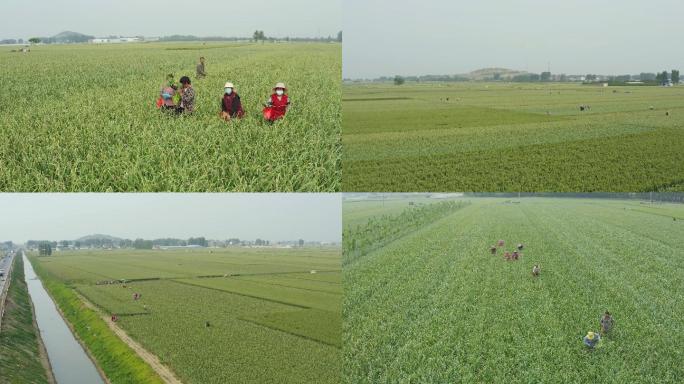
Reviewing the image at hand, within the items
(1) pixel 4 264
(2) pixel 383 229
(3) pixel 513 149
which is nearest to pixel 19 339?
(1) pixel 4 264

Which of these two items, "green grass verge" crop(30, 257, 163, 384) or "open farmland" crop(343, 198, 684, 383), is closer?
"green grass verge" crop(30, 257, 163, 384)

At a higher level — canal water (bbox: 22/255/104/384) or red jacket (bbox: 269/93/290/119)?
red jacket (bbox: 269/93/290/119)

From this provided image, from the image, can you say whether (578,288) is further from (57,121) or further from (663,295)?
(57,121)

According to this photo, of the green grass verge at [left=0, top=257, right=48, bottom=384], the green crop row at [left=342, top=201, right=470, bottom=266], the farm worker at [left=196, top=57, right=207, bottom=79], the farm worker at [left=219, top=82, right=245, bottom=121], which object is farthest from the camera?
the green crop row at [left=342, top=201, right=470, bottom=266]

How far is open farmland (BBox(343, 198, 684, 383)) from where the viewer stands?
9.97 meters

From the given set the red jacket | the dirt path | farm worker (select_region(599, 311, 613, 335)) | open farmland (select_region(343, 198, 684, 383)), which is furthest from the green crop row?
farm worker (select_region(599, 311, 613, 335))

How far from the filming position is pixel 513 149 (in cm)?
1695

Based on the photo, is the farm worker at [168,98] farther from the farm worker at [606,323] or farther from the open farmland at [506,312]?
the farm worker at [606,323]

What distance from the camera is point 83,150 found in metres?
6.03

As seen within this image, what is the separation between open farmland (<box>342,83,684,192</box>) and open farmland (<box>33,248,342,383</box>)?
248 centimetres

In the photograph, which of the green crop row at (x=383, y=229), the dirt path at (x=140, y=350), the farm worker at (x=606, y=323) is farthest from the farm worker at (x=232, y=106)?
the farm worker at (x=606, y=323)

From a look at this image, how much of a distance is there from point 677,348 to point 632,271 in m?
6.52

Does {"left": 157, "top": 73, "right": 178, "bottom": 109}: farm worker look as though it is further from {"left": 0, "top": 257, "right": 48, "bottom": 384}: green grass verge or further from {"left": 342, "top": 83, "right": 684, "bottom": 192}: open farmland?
{"left": 0, "top": 257, "right": 48, "bottom": 384}: green grass verge

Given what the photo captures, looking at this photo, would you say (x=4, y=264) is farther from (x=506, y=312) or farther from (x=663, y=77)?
Result: (x=663, y=77)
